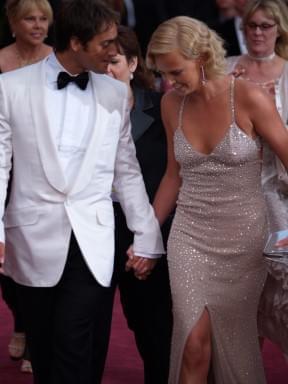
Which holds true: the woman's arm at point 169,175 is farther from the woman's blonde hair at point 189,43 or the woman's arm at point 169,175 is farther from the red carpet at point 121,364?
the red carpet at point 121,364

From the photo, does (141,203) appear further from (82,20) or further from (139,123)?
(82,20)

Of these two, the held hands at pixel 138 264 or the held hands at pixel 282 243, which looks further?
the held hands at pixel 138 264

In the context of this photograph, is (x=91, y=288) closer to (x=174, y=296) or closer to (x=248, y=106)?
(x=174, y=296)

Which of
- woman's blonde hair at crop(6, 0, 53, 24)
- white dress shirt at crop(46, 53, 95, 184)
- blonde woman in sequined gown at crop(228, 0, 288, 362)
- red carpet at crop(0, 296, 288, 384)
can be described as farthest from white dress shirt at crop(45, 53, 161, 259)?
woman's blonde hair at crop(6, 0, 53, 24)

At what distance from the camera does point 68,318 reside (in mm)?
4449

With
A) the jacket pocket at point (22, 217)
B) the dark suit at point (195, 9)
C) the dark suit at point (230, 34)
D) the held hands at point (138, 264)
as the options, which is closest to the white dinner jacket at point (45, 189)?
the jacket pocket at point (22, 217)

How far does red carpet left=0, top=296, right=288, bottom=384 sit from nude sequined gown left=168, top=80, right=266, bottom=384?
101 centimetres

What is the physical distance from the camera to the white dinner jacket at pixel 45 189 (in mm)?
4434

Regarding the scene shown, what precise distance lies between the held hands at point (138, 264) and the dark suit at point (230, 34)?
3.27 metres

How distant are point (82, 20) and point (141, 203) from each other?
784 mm

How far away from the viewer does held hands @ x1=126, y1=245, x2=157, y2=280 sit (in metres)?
4.71

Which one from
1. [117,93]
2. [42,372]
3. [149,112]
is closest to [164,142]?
[149,112]

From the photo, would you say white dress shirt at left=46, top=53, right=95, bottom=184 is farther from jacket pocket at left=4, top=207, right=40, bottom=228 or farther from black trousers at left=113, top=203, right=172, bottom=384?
black trousers at left=113, top=203, right=172, bottom=384

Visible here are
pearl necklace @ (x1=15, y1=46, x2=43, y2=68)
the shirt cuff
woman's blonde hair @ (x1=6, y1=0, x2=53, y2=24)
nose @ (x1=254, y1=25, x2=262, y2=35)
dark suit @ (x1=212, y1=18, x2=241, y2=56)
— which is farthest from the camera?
dark suit @ (x1=212, y1=18, x2=241, y2=56)
